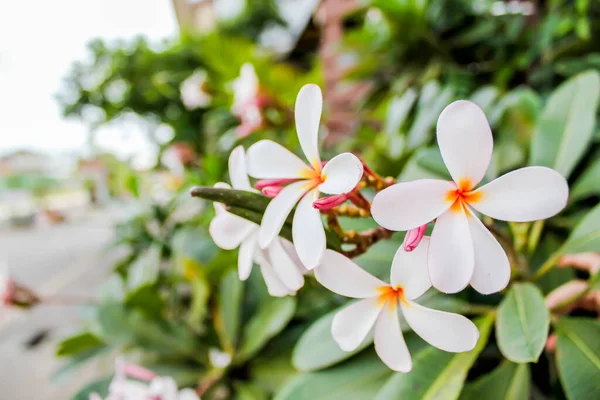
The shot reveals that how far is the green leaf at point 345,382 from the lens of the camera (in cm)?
38

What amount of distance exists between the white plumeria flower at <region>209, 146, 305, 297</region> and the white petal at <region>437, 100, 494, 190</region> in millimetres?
113

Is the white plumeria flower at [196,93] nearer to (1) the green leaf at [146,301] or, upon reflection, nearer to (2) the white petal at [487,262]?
(1) the green leaf at [146,301]

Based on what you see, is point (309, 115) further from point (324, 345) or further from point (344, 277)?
point (324, 345)

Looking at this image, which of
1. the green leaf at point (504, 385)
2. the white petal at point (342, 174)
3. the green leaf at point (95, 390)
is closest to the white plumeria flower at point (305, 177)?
the white petal at point (342, 174)

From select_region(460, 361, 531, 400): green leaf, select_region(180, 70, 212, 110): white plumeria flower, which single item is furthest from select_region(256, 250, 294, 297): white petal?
select_region(180, 70, 212, 110): white plumeria flower

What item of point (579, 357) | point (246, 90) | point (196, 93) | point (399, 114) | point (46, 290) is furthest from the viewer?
point (46, 290)

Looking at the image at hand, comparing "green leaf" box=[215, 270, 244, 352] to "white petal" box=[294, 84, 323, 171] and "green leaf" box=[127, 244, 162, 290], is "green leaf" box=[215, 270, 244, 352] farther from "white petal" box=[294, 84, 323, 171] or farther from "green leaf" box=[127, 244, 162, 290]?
"white petal" box=[294, 84, 323, 171]

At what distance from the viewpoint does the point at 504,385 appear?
0.36 metres

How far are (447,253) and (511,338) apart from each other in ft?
0.50

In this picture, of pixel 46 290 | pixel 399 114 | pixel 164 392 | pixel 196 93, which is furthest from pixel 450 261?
pixel 46 290

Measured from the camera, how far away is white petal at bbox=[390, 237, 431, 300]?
0.69 ft

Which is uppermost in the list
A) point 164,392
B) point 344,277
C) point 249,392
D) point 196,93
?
point 344,277

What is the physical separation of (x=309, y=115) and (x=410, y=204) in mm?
84

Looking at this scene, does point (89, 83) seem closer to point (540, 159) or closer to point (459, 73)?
point (459, 73)
